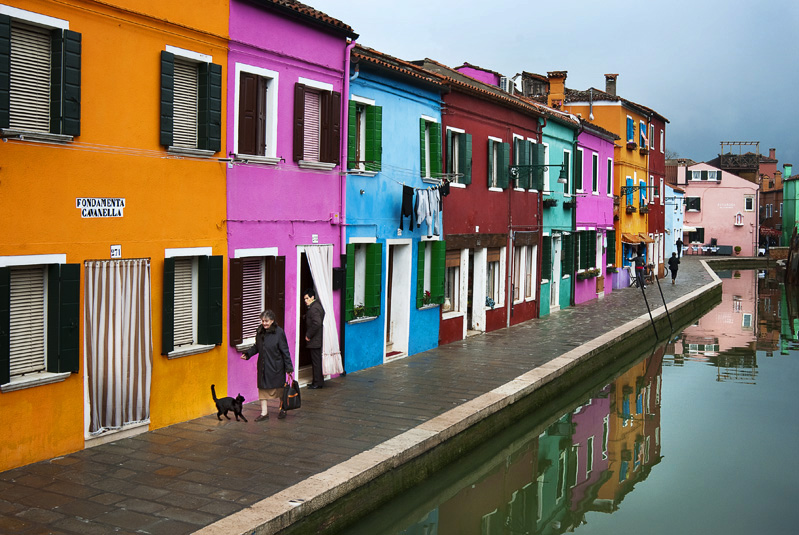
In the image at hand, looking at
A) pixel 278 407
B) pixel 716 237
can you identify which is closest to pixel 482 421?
pixel 278 407

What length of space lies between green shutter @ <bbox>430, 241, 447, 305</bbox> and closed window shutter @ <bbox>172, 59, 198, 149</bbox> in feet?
24.8

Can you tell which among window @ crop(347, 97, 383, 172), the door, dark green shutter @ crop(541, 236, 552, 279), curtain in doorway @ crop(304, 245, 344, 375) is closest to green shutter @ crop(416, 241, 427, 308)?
window @ crop(347, 97, 383, 172)

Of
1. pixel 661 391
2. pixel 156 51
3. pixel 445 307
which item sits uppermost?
pixel 156 51

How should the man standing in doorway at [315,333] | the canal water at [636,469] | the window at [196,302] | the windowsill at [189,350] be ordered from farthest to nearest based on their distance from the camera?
the man standing in doorway at [315,333]
the window at [196,302]
the windowsill at [189,350]
the canal water at [636,469]

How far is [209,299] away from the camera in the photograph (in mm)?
11070

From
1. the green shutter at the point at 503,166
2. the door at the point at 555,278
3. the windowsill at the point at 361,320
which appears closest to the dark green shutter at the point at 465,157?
the green shutter at the point at 503,166

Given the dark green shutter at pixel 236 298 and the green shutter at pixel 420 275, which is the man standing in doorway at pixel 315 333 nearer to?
the dark green shutter at pixel 236 298

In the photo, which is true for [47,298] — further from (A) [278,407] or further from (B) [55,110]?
(A) [278,407]

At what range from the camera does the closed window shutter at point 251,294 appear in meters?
12.0

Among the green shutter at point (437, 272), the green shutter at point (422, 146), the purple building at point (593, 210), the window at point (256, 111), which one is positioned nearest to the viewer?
the window at point (256, 111)

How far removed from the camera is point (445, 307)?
18.7m

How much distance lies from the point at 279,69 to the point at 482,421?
6.17 metres

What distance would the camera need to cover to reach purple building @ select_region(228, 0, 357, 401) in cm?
1163

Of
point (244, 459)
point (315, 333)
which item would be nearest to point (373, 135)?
point (315, 333)
